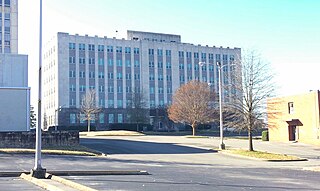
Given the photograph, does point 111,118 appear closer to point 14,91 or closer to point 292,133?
point 292,133

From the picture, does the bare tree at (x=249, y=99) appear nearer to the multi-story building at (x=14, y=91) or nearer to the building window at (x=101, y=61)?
the multi-story building at (x=14, y=91)

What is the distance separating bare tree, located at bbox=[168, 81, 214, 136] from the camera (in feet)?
231

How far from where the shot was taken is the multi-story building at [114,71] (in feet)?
302

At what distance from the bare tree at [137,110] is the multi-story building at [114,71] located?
5.93 m

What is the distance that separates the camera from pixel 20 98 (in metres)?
37.8

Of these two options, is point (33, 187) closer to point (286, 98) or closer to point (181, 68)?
point (286, 98)

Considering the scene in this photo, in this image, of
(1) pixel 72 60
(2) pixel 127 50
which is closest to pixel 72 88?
(1) pixel 72 60

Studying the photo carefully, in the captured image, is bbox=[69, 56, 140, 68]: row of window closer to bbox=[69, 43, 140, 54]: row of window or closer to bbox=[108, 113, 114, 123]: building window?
bbox=[69, 43, 140, 54]: row of window

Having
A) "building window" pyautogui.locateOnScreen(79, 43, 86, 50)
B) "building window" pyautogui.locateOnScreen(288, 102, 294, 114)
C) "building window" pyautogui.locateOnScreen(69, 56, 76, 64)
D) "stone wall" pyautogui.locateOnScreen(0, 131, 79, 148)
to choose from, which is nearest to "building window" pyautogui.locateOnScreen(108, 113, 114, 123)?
"building window" pyautogui.locateOnScreen(69, 56, 76, 64)

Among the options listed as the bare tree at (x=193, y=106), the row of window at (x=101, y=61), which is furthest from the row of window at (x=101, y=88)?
the bare tree at (x=193, y=106)

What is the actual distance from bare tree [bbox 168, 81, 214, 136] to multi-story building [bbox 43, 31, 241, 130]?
26.2m

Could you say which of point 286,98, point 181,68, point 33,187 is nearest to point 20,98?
point 33,187

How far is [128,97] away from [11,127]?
2382 inches

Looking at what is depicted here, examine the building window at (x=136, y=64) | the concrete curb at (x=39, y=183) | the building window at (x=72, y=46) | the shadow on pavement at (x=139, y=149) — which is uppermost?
the building window at (x=72, y=46)
